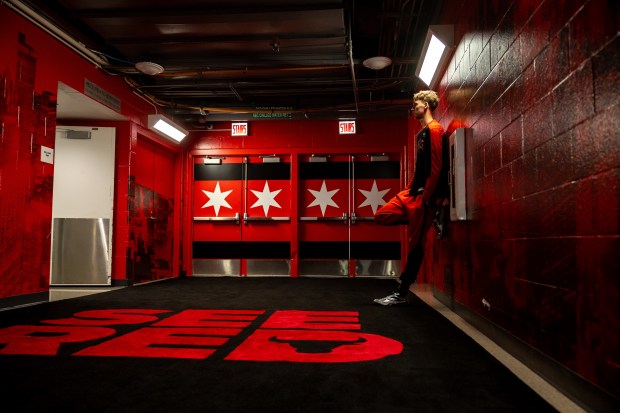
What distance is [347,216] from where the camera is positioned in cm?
679

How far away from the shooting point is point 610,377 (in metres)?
1.25

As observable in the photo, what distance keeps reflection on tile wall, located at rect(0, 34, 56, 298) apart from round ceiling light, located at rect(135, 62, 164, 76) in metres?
0.99

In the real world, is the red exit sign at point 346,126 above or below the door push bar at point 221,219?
above

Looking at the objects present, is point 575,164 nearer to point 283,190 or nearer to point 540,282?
point 540,282

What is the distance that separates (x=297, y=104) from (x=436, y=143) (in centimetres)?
362

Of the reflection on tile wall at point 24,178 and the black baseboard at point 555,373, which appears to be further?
the reflection on tile wall at point 24,178

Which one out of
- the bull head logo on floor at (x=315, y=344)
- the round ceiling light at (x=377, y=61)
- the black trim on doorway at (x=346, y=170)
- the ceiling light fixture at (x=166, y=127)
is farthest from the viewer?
the black trim on doorway at (x=346, y=170)

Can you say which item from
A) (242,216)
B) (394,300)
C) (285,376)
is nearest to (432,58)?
(394,300)

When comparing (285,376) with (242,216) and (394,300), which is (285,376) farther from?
(242,216)

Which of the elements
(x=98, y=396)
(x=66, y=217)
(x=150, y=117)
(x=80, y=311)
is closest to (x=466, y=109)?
(x=98, y=396)

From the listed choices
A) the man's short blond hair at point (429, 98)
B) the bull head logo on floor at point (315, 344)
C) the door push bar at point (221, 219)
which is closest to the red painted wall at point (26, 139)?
the bull head logo on floor at point (315, 344)

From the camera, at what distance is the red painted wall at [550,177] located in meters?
1.26

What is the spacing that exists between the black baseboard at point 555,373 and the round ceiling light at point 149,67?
161 inches

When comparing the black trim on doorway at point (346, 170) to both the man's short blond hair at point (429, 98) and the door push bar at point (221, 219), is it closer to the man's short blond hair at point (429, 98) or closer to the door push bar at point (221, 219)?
the door push bar at point (221, 219)
